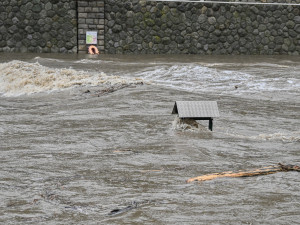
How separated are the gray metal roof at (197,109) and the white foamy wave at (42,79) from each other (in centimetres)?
465

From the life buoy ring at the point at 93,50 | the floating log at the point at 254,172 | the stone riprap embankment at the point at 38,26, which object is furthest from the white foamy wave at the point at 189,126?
the stone riprap embankment at the point at 38,26

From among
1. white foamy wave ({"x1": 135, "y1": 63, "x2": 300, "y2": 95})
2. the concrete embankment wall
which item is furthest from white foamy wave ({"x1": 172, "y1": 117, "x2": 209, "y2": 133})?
the concrete embankment wall

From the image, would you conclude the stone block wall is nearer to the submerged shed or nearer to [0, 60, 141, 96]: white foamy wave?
[0, 60, 141, 96]: white foamy wave

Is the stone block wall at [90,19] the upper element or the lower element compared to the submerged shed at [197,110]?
upper

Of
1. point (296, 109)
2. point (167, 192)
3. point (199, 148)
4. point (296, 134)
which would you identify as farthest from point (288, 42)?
point (167, 192)

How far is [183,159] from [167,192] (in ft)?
3.70

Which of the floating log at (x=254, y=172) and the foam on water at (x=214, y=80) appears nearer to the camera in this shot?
the floating log at (x=254, y=172)

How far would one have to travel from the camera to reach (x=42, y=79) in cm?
1234

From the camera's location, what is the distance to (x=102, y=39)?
1919cm

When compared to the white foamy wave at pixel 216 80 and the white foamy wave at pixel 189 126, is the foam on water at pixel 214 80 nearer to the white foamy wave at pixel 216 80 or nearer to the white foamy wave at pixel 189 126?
the white foamy wave at pixel 216 80

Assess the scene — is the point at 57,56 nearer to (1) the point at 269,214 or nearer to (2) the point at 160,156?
(2) the point at 160,156

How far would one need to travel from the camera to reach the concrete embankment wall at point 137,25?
1906 cm

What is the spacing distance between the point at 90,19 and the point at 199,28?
3.19 meters

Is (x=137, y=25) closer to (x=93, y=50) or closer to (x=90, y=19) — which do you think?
(x=90, y=19)
